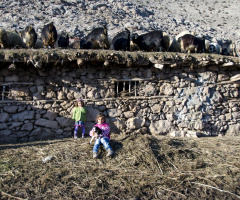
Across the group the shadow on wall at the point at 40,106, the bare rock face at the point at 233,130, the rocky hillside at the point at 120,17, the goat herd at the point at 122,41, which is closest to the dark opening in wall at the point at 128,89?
the shadow on wall at the point at 40,106

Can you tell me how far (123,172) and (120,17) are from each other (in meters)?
20.2

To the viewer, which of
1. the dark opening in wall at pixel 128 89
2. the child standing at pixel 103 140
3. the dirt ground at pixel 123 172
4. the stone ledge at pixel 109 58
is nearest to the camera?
the dirt ground at pixel 123 172

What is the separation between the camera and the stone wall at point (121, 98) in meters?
6.11

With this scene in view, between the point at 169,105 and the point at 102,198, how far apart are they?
4499 millimetres

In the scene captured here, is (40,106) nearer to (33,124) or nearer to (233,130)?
(33,124)

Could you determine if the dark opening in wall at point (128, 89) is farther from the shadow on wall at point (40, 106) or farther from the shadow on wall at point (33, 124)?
the shadow on wall at point (33, 124)

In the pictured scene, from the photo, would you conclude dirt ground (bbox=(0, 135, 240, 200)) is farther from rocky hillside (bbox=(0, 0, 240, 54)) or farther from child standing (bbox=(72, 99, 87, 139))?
rocky hillside (bbox=(0, 0, 240, 54))

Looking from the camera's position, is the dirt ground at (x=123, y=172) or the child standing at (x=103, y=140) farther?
the child standing at (x=103, y=140)

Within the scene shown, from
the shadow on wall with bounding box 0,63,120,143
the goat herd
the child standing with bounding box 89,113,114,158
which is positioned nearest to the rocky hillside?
the goat herd

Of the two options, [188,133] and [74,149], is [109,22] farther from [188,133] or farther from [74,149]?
[74,149]

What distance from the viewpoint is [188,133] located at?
6723 mm

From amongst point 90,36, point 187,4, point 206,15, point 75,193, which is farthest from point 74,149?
point 187,4

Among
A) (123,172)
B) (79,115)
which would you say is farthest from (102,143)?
(79,115)

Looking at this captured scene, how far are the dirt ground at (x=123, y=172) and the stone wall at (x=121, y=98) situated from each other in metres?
1.32
